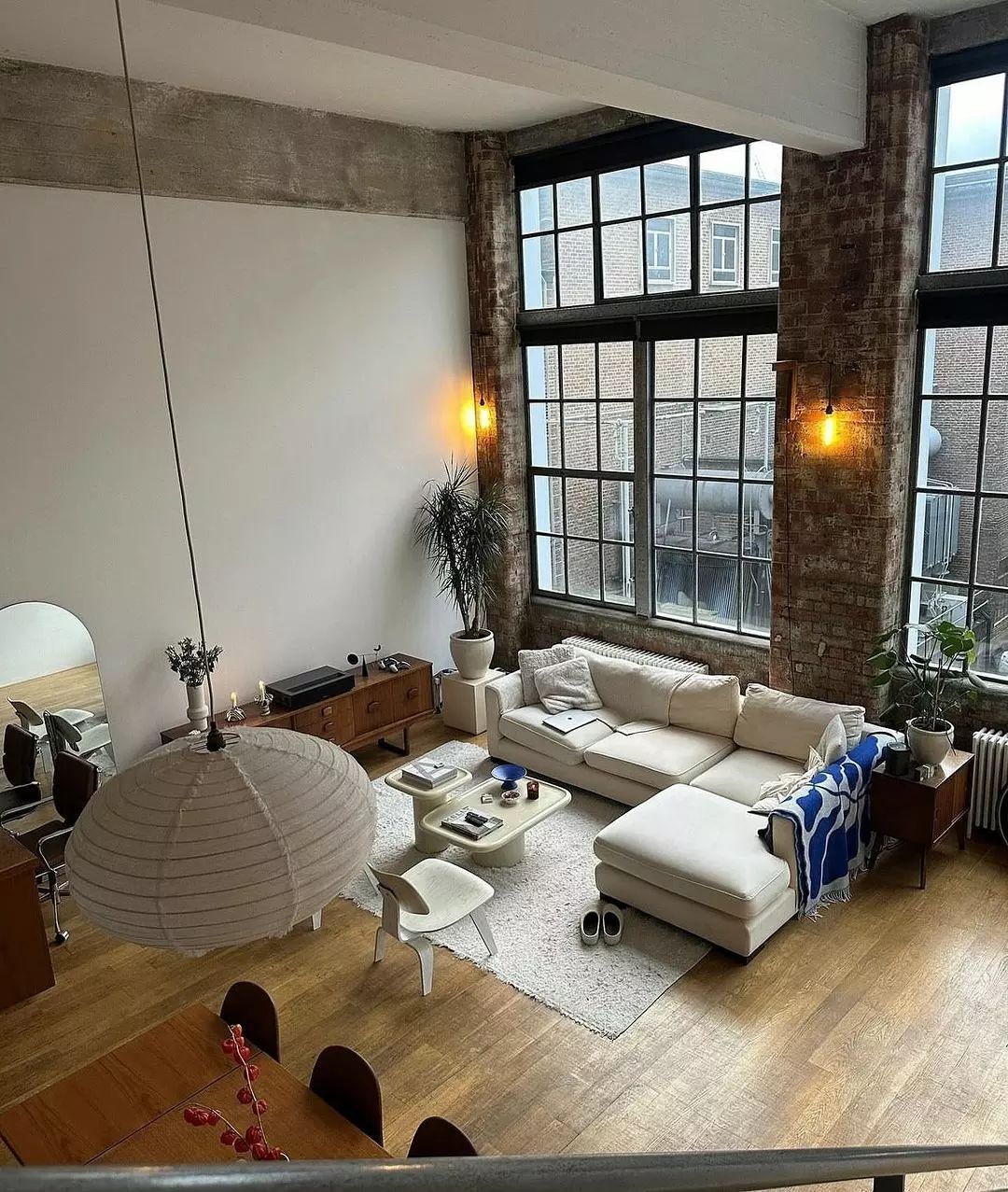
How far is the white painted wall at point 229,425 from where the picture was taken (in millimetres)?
5848

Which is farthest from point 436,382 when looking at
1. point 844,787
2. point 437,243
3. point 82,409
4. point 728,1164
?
point 728,1164

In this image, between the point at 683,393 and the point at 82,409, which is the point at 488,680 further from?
the point at 82,409

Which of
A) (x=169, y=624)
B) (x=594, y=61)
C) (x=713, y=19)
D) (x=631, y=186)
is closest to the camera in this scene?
(x=594, y=61)

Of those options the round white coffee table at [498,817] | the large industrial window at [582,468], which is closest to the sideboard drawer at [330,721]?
the round white coffee table at [498,817]

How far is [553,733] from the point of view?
688 cm

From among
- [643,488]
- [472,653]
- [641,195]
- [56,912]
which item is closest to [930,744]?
[643,488]

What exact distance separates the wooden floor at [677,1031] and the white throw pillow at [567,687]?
2.16 meters

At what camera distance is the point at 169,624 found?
6.61 meters

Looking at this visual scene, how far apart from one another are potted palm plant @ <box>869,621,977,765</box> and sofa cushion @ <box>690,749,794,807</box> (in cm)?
80

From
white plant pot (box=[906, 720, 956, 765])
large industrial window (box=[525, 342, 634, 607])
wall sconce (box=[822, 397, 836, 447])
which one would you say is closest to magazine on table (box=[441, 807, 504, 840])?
white plant pot (box=[906, 720, 956, 765])

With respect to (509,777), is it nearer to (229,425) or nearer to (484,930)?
(484,930)

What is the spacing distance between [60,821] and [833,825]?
457 centimetres

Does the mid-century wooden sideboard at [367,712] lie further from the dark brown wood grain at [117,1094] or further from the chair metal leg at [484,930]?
the dark brown wood grain at [117,1094]

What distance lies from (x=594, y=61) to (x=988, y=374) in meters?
3.35
